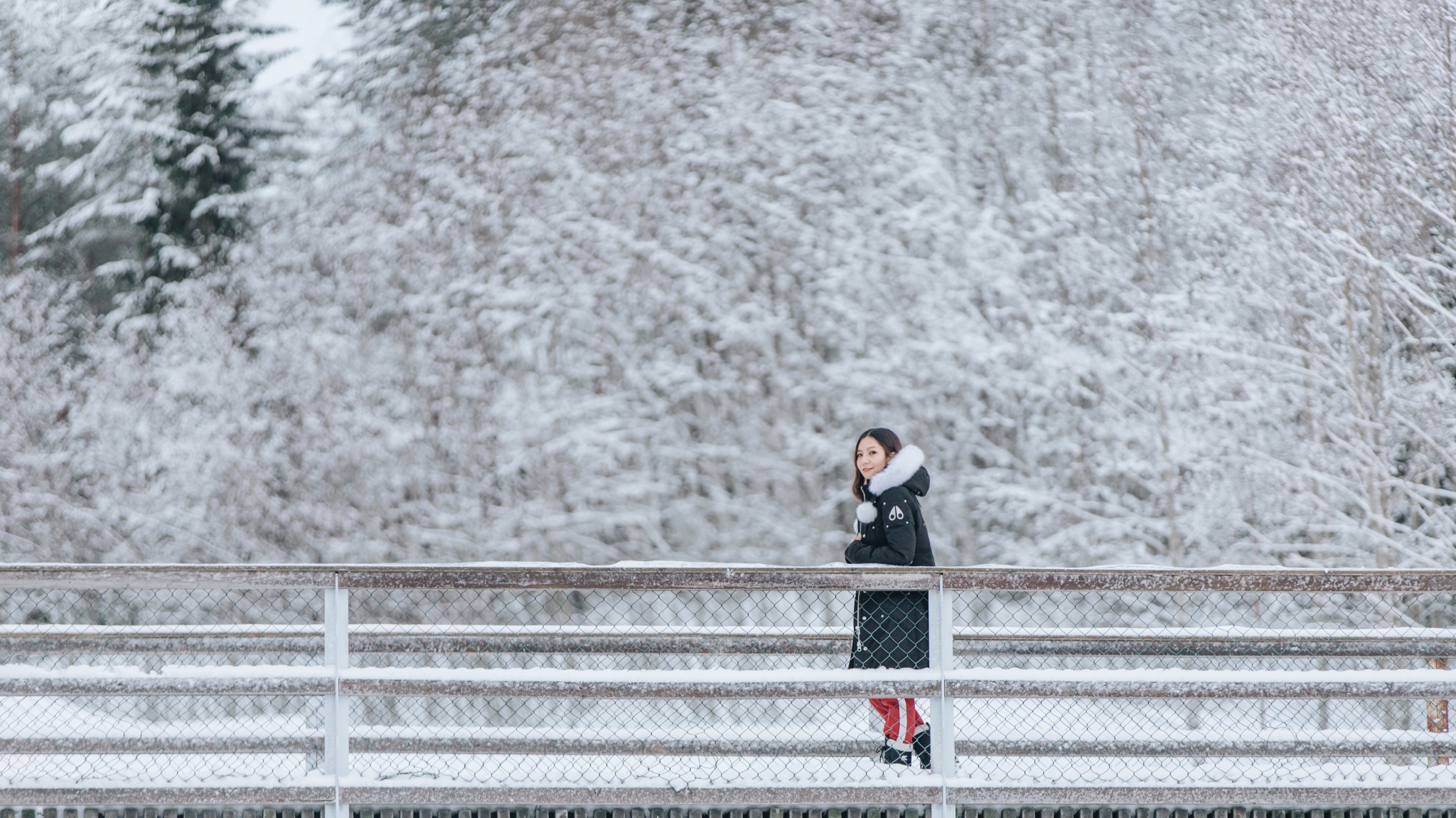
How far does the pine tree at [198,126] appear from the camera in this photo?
15508 mm

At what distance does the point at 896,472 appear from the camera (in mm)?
5555

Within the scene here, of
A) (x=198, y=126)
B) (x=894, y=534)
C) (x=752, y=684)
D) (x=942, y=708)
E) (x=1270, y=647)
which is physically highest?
(x=894, y=534)

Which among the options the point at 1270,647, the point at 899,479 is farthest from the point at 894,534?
the point at 1270,647

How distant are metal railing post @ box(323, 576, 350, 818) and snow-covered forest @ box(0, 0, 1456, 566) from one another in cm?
817

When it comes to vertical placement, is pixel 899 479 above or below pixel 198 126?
above

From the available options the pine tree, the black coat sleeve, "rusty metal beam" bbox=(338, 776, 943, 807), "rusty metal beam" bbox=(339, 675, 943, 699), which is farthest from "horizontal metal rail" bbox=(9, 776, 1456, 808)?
the pine tree

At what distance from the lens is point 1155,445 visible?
1273cm

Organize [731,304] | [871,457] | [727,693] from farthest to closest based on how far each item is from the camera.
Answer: [731,304] → [871,457] → [727,693]

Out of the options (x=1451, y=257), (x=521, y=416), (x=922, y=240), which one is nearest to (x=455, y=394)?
(x=521, y=416)

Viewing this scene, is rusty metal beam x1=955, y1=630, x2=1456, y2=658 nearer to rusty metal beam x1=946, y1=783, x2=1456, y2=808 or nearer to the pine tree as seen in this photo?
rusty metal beam x1=946, y1=783, x2=1456, y2=808

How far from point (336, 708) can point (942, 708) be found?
2695 millimetres

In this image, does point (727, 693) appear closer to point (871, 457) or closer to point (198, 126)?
point (871, 457)

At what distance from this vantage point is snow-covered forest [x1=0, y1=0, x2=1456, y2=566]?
41.9 feet

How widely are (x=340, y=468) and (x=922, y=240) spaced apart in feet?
23.9
